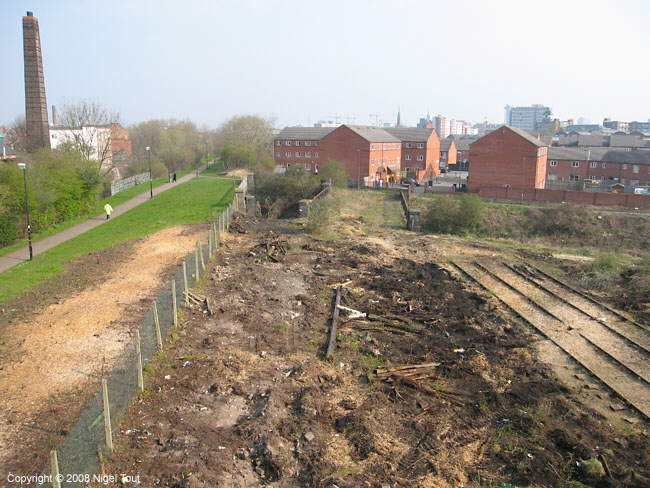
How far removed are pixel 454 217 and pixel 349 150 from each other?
1158 inches

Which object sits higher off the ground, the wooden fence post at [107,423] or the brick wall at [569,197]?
the brick wall at [569,197]

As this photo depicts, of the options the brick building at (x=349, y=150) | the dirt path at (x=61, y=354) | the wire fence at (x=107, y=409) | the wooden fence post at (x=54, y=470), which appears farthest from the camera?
the brick building at (x=349, y=150)

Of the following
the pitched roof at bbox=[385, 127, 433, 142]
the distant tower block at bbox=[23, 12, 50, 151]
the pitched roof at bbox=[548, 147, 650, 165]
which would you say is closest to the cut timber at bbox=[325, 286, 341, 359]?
the distant tower block at bbox=[23, 12, 50, 151]

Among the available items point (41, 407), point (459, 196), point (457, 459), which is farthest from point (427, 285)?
point (459, 196)

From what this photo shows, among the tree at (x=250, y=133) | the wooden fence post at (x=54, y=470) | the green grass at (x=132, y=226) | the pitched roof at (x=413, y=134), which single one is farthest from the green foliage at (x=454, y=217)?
the tree at (x=250, y=133)

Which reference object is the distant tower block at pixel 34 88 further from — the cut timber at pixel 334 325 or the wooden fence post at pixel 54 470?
the wooden fence post at pixel 54 470

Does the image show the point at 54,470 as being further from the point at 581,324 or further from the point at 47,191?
the point at 47,191

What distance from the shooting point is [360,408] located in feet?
33.0

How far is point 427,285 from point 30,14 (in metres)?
45.5

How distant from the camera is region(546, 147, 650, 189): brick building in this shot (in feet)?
208

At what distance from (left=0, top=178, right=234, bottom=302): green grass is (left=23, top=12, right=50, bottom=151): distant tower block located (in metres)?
14.0

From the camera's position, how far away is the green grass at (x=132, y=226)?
64.1ft

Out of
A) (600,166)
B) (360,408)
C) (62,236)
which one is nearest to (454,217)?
(62,236)

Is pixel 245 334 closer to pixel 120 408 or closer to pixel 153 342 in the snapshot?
pixel 153 342
